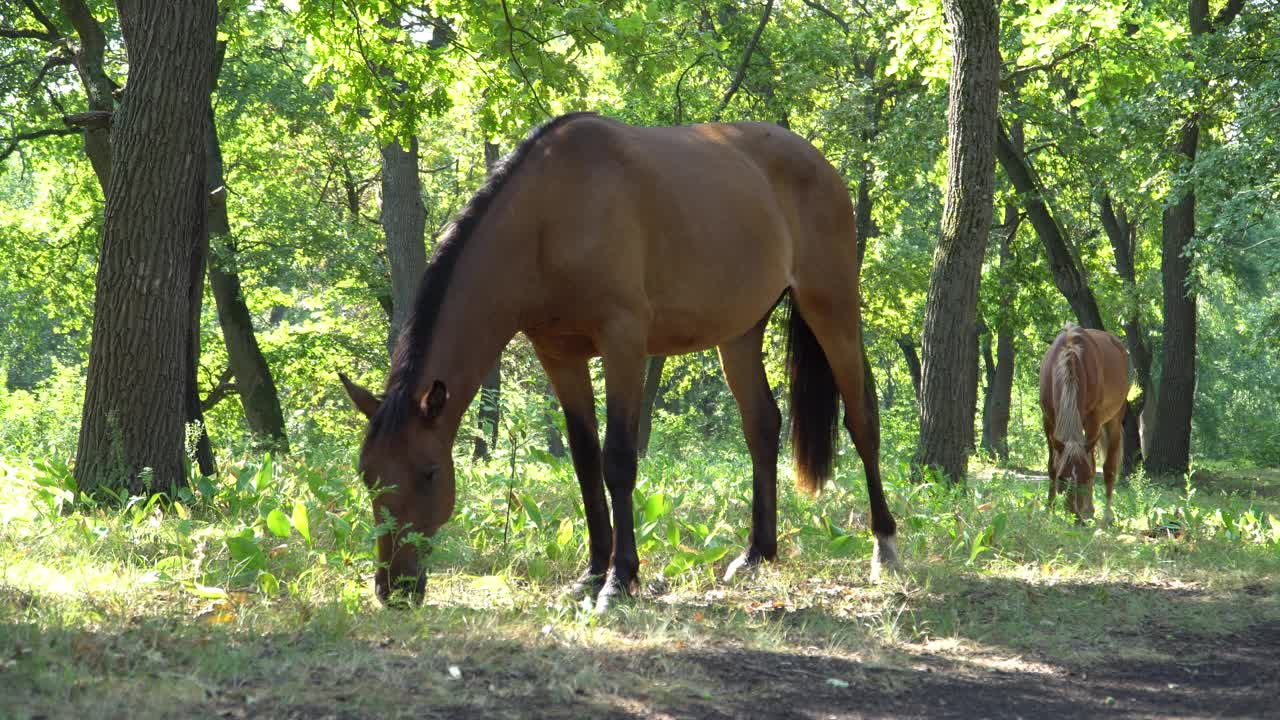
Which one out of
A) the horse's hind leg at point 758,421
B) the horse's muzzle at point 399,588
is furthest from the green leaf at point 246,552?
the horse's hind leg at point 758,421

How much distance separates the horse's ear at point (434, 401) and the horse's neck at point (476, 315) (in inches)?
4.7

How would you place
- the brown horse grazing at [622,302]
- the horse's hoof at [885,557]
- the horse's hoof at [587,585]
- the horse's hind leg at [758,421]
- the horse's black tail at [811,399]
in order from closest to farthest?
the brown horse grazing at [622,302], the horse's hoof at [587,585], the horse's hoof at [885,557], the horse's hind leg at [758,421], the horse's black tail at [811,399]

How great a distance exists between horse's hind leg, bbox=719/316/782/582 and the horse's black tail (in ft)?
1.13

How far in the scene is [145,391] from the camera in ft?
20.6

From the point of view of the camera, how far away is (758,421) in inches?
262

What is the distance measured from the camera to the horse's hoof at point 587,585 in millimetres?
5178

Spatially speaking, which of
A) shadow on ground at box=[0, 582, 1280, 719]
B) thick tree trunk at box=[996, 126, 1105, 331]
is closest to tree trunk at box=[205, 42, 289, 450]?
shadow on ground at box=[0, 582, 1280, 719]

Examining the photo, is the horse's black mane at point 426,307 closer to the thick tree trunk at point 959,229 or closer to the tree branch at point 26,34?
the thick tree trunk at point 959,229

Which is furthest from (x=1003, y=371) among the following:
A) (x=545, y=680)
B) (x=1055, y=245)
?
(x=545, y=680)

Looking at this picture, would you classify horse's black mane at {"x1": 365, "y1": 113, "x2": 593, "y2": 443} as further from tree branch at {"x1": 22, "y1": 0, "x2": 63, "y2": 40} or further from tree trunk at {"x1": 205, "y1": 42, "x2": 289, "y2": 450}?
tree branch at {"x1": 22, "y1": 0, "x2": 63, "y2": 40}

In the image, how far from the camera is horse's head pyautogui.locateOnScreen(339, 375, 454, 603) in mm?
4508

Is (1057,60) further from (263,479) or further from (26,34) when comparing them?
(26,34)

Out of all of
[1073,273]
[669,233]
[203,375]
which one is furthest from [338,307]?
[669,233]

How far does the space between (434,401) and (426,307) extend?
20.1 inches
